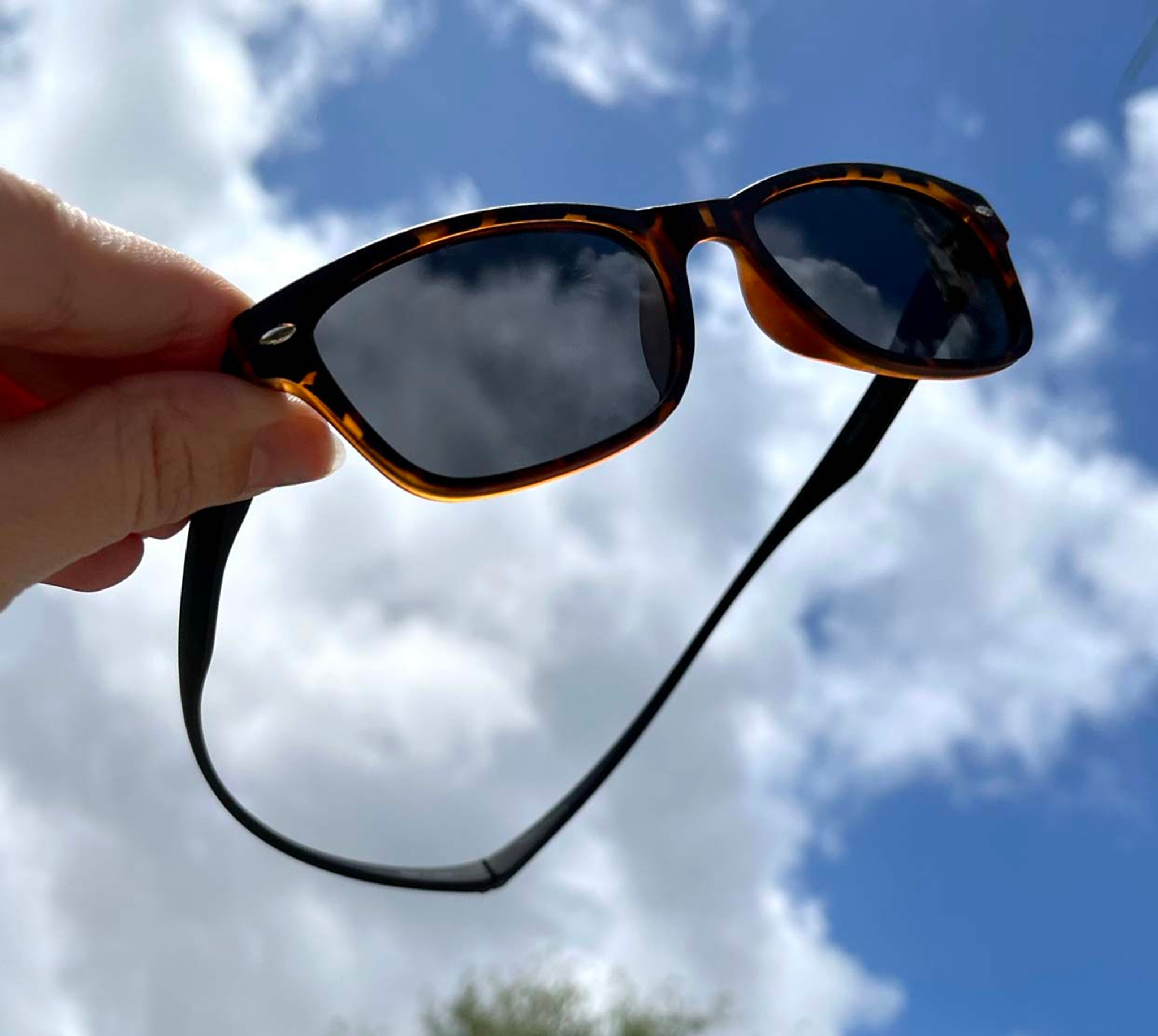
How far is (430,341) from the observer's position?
3.77 feet

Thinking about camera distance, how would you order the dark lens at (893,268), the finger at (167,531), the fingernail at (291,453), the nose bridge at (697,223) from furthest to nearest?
the dark lens at (893,268) → the nose bridge at (697,223) → the finger at (167,531) → the fingernail at (291,453)

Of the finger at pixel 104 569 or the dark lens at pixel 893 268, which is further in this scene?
the dark lens at pixel 893 268

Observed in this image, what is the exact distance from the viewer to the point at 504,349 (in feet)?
3.94

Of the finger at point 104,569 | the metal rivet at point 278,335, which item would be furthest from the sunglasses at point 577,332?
the finger at point 104,569

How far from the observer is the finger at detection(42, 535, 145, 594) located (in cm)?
124

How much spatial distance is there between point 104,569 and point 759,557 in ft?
2.83

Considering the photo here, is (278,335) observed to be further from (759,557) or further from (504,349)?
(759,557)

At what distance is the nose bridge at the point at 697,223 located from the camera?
1.37 m

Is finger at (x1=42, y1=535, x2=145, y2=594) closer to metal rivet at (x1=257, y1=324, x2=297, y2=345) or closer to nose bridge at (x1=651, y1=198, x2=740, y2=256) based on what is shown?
metal rivet at (x1=257, y1=324, x2=297, y2=345)

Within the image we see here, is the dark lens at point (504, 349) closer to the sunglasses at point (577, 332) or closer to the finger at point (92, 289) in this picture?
the sunglasses at point (577, 332)

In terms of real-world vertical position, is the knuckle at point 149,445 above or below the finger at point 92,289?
below

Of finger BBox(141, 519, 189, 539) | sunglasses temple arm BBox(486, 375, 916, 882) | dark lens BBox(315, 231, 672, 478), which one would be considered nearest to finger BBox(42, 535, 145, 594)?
finger BBox(141, 519, 189, 539)

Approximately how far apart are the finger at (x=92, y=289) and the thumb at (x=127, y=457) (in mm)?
47

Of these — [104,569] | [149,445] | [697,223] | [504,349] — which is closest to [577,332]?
[504,349]
